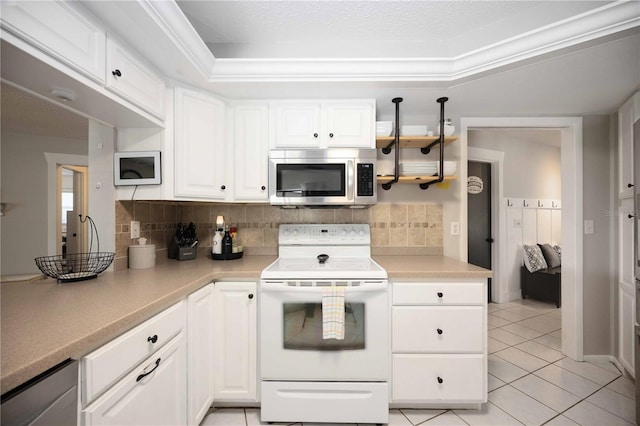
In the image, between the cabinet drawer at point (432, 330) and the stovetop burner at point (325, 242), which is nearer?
the cabinet drawer at point (432, 330)

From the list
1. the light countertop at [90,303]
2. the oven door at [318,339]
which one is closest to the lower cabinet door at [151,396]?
the light countertop at [90,303]

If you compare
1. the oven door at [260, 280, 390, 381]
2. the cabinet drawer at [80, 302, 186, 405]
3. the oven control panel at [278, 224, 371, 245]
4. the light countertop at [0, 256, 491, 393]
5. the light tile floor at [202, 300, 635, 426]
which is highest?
the oven control panel at [278, 224, 371, 245]

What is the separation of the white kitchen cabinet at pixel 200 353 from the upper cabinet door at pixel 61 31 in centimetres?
112

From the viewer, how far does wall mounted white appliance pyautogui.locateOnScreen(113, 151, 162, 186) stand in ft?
5.21

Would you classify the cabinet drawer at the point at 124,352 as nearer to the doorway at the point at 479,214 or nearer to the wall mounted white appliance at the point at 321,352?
the wall mounted white appliance at the point at 321,352

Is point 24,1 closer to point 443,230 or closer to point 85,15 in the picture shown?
point 85,15

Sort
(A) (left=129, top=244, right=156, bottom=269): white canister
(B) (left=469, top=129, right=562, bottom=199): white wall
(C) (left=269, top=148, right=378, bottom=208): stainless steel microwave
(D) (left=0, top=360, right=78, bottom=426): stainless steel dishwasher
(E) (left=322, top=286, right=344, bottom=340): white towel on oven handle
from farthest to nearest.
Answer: (B) (left=469, top=129, right=562, bottom=199): white wall, (C) (left=269, top=148, right=378, bottom=208): stainless steel microwave, (A) (left=129, top=244, right=156, bottom=269): white canister, (E) (left=322, top=286, right=344, bottom=340): white towel on oven handle, (D) (left=0, top=360, right=78, bottom=426): stainless steel dishwasher

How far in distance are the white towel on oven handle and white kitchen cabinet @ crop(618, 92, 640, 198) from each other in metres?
2.32

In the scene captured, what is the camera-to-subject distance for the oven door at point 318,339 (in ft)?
4.88

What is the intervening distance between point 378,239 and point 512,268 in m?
2.74

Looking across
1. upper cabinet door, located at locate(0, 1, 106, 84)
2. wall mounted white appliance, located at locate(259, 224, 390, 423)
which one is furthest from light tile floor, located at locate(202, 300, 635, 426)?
upper cabinet door, located at locate(0, 1, 106, 84)

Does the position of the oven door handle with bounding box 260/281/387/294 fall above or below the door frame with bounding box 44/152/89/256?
below

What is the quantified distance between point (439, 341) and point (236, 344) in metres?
1.23

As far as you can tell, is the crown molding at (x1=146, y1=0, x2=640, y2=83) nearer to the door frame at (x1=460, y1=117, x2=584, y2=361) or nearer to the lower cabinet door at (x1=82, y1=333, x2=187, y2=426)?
the door frame at (x1=460, y1=117, x2=584, y2=361)
